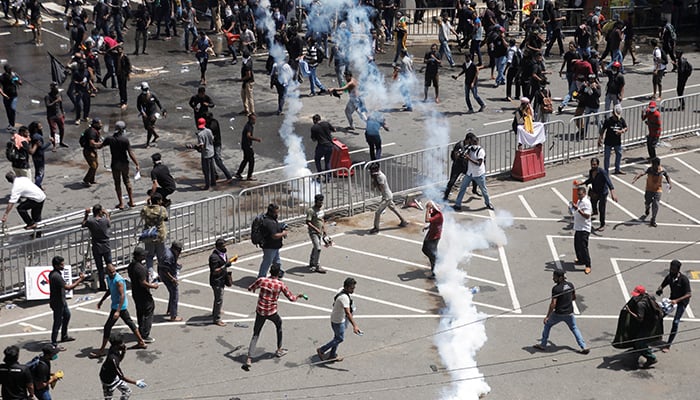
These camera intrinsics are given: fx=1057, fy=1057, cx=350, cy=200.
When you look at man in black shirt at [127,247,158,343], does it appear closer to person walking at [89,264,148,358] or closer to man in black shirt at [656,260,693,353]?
person walking at [89,264,148,358]

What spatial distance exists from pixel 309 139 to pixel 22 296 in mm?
9798

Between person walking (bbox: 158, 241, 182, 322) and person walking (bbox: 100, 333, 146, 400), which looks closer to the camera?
person walking (bbox: 100, 333, 146, 400)

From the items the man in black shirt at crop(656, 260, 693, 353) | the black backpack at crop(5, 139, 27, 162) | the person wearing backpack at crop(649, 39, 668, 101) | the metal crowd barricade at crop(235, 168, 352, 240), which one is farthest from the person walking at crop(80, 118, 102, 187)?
the person wearing backpack at crop(649, 39, 668, 101)

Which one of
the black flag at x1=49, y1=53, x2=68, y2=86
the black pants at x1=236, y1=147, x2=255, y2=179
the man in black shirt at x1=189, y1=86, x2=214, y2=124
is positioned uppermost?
the black flag at x1=49, y1=53, x2=68, y2=86

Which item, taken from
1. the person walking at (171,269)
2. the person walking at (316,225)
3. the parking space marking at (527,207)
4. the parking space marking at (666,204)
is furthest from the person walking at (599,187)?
the person walking at (171,269)

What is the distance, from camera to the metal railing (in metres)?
17.3

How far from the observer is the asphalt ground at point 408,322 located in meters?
14.5

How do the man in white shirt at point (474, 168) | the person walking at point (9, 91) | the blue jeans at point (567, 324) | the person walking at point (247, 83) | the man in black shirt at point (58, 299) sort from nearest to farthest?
the man in black shirt at point (58, 299) → the blue jeans at point (567, 324) → the man in white shirt at point (474, 168) → the person walking at point (9, 91) → the person walking at point (247, 83)

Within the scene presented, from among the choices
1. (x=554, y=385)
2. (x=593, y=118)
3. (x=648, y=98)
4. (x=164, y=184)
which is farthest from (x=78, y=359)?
(x=648, y=98)

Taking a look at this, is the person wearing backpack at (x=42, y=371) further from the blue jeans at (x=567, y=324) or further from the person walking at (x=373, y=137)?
the person walking at (x=373, y=137)

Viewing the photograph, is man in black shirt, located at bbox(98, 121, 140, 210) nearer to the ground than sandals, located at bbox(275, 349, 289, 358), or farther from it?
farther from it

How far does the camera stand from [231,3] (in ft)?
119

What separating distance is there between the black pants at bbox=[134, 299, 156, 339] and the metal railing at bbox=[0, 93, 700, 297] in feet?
8.28

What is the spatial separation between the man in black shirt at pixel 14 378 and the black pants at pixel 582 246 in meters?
9.70
